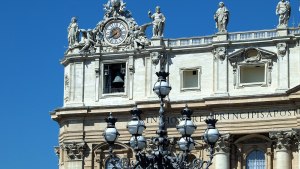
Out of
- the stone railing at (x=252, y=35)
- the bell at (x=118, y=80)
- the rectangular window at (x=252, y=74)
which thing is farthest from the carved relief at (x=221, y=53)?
the bell at (x=118, y=80)

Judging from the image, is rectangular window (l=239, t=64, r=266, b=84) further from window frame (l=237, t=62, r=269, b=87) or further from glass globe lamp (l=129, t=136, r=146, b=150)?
glass globe lamp (l=129, t=136, r=146, b=150)

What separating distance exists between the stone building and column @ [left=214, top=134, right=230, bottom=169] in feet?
0.20

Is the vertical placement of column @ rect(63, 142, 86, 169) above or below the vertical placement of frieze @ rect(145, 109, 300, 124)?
below

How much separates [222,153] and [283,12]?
9.40 meters

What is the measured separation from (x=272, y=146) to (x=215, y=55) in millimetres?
6789

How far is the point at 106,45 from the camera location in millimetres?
75312

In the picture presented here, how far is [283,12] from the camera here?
70938 mm

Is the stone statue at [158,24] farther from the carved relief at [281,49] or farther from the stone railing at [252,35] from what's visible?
the carved relief at [281,49]

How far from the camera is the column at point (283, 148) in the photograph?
6900 centimetres

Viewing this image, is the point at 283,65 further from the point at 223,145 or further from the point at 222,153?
the point at 222,153

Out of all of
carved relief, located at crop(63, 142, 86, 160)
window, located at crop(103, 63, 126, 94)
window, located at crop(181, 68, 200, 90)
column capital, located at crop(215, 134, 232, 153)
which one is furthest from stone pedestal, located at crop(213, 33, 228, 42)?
carved relief, located at crop(63, 142, 86, 160)

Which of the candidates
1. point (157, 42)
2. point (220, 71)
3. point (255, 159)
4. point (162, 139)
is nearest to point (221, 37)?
point (220, 71)

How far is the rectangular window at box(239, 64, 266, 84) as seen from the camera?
235 feet

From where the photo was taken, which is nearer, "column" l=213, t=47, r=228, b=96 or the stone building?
the stone building
